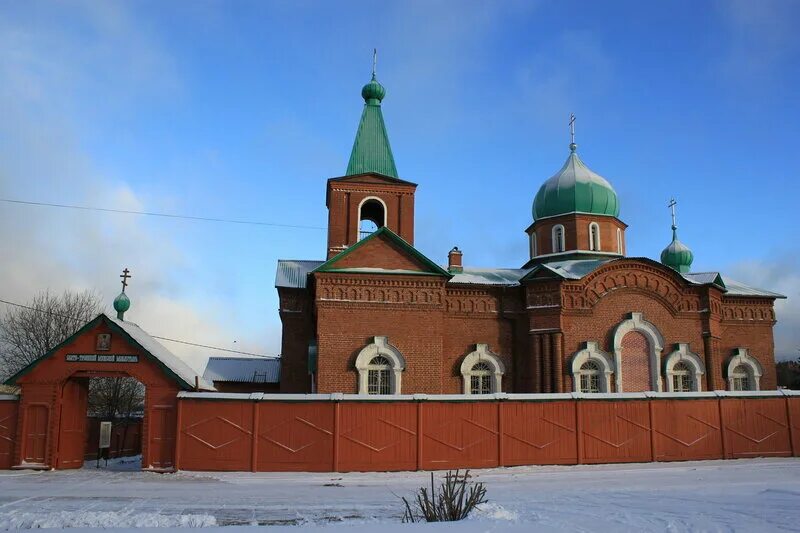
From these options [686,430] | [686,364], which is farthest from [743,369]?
[686,430]

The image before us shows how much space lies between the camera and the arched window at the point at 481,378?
79.8 ft

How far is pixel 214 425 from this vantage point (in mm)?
16922

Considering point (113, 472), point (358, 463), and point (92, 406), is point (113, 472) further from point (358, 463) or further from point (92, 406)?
point (92, 406)

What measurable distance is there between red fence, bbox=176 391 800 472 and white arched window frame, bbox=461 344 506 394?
631 cm

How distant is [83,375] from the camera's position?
1809 centimetres

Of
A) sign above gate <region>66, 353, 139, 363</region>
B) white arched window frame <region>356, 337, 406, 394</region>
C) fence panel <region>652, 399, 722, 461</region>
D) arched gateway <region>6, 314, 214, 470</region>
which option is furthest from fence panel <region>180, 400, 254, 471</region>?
fence panel <region>652, 399, 722, 461</region>

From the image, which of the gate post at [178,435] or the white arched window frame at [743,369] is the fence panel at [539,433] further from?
the white arched window frame at [743,369]

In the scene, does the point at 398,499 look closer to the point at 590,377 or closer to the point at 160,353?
the point at 160,353

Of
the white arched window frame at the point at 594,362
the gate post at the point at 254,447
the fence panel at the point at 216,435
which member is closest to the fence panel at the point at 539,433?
the white arched window frame at the point at 594,362

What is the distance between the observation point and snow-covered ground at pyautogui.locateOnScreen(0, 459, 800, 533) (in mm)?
9633

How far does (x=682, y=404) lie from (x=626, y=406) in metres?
1.62

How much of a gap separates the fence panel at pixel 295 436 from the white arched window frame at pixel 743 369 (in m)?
17.0

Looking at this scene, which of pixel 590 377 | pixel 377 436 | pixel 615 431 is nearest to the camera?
pixel 377 436

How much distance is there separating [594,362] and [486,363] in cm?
357
